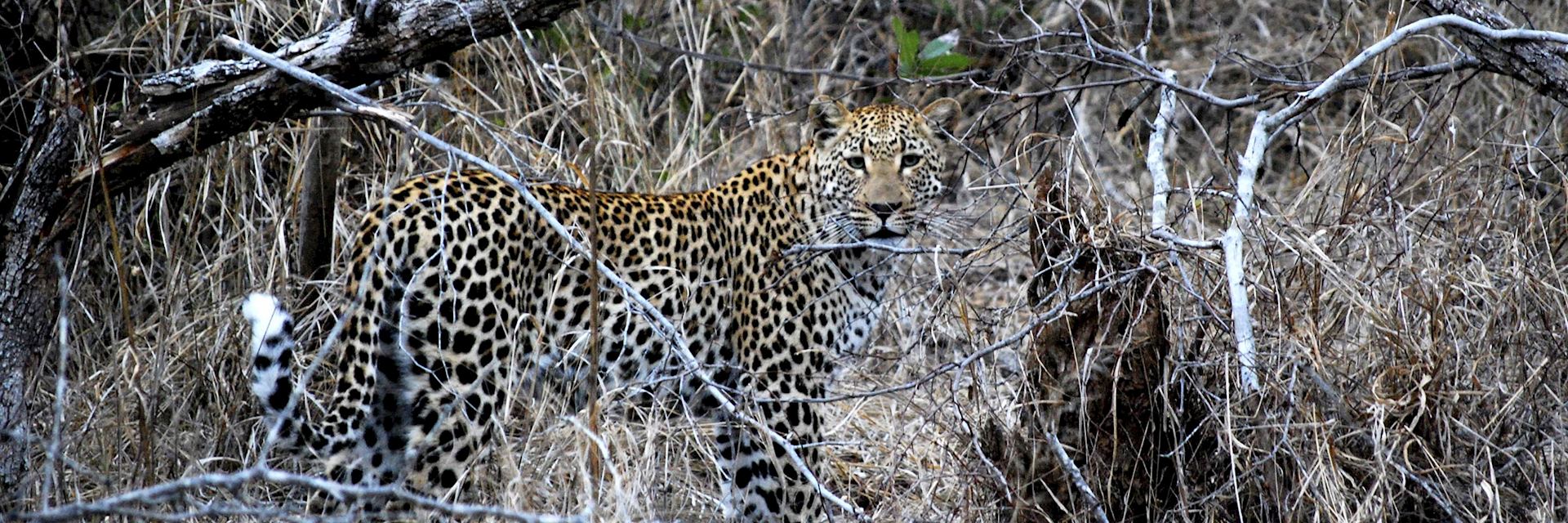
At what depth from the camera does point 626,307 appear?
534 cm

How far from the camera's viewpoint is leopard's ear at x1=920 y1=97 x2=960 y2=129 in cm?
636

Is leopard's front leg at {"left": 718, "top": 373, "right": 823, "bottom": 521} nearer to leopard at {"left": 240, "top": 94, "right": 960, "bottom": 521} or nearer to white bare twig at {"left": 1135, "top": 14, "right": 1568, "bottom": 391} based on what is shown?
leopard at {"left": 240, "top": 94, "right": 960, "bottom": 521}

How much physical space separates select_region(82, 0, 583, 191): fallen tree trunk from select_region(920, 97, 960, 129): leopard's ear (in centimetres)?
232

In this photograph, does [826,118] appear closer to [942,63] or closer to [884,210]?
[884,210]

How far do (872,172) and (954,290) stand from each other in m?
1.61

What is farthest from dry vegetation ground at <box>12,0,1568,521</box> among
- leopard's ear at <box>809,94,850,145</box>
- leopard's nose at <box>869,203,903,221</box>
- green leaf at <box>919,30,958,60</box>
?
green leaf at <box>919,30,958,60</box>

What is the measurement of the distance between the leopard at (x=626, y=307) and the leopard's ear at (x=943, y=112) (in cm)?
→ 1

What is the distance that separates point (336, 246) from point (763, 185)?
1843 mm

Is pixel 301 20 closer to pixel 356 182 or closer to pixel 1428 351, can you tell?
pixel 356 182

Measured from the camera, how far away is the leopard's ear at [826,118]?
6.18 metres

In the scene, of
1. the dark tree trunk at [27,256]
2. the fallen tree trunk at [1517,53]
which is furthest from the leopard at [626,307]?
the fallen tree trunk at [1517,53]

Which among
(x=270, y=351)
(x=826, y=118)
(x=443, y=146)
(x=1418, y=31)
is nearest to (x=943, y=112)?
(x=826, y=118)

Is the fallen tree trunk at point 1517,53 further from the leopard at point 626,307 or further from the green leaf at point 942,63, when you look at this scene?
the green leaf at point 942,63

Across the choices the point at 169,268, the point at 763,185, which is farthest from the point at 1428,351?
the point at 169,268
